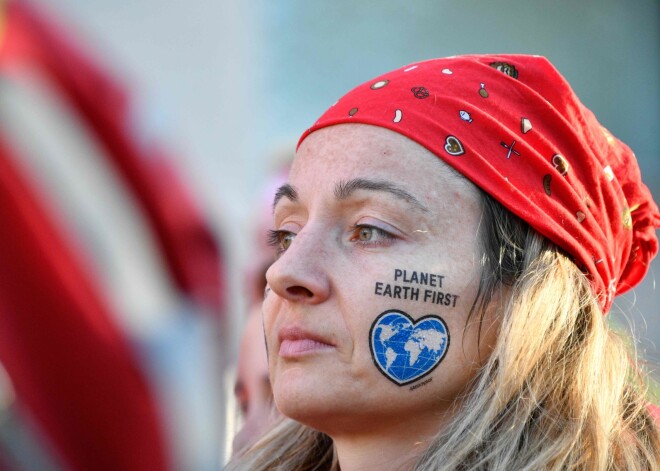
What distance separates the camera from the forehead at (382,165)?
1.86 metres

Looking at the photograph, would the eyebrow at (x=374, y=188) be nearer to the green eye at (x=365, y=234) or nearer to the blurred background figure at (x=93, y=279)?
the green eye at (x=365, y=234)

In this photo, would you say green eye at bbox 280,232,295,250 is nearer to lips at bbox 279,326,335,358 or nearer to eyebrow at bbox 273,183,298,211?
eyebrow at bbox 273,183,298,211

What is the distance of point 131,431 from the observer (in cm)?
419

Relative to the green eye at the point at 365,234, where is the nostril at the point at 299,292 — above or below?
below

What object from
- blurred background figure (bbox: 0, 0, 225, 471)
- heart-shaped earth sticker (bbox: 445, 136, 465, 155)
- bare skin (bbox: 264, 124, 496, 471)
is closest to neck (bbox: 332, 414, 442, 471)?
bare skin (bbox: 264, 124, 496, 471)

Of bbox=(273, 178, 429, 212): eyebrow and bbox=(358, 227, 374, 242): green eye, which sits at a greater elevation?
bbox=(273, 178, 429, 212): eyebrow

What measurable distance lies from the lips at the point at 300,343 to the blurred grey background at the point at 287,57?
8.25ft

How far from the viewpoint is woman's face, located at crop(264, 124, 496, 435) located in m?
1.75

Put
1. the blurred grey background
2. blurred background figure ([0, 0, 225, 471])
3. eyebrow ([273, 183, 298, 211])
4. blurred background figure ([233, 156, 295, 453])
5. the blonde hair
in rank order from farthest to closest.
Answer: the blurred grey background, blurred background figure ([0, 0, 225, 471]), blurred background figure ([233, 156, 295, 453]), eyebrow ([273, 183, 298, 211]), the blonde hair

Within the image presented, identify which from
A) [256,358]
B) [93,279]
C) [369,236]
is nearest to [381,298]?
[369,236]

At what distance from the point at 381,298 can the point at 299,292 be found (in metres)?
0.18

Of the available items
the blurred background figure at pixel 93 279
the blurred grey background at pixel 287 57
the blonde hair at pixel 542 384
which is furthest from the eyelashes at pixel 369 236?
the blurred background figure at pixel 93 279

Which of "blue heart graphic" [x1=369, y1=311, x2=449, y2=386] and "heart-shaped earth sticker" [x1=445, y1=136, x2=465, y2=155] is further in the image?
"heart-shaped earth sticker" [x1=445, y1=136, x2=465, y2=155]

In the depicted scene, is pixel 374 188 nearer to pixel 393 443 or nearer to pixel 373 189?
pixel 373 189
